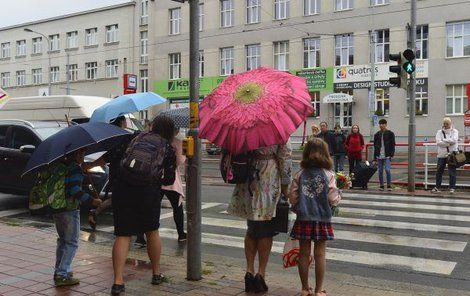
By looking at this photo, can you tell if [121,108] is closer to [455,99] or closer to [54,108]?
[54,108]

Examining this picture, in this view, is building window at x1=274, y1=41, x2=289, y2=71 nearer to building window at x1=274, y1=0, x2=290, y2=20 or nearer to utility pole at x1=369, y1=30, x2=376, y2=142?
building window at x1=274, y1=0, x2=290, y2=20

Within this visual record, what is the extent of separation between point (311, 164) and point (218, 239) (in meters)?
3.75

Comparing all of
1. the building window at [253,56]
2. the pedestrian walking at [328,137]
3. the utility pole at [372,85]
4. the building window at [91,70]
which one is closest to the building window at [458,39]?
the utility pole at [372,85]

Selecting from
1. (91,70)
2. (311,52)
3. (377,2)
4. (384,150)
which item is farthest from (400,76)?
(91,70)

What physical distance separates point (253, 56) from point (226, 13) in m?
4.58

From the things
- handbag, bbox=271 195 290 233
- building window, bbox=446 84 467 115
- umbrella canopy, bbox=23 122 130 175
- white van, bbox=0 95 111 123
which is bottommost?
handbag, bbox=271 195 290 233

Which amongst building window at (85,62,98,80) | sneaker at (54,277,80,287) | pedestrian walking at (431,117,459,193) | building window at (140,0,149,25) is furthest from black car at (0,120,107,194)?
building window at (85,62,98,80)

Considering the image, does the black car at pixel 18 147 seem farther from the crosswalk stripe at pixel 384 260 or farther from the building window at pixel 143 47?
the building window at pixel 143 47

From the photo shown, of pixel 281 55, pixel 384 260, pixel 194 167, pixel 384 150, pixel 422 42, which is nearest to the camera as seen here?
pixel 194 167

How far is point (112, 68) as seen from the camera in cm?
5303

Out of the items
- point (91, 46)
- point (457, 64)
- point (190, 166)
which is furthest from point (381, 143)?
point (91, 46)

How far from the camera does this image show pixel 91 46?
54.7m

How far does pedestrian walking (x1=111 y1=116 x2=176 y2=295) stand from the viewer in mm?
4844

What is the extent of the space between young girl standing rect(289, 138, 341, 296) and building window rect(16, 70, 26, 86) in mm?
63184
